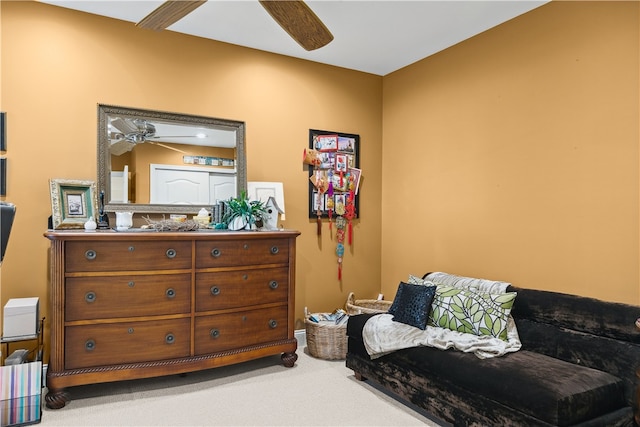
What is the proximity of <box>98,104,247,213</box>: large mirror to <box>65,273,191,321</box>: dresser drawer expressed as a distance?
0.71m

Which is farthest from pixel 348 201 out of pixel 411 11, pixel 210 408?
pixel 210 408

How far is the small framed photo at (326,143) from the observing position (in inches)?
164

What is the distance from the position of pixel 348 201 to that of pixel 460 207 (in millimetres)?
1105

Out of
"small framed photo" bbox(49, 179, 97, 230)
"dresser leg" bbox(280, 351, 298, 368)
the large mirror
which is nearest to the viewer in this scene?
"small framed photo" bbox(49, 179, 97, 230)

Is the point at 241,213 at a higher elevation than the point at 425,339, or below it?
higher

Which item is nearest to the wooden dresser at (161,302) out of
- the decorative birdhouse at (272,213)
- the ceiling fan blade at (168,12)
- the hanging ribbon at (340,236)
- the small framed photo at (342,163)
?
the decorative birdhouse at (272,213)

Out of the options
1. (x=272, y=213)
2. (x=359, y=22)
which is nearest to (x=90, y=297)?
(x=272, y=213)

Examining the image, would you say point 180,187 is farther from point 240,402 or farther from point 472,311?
point 472,311

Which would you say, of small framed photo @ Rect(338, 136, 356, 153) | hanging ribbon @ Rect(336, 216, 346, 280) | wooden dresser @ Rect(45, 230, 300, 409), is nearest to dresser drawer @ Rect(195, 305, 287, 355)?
wooden dresser @ Rect(45, 230, 300, 409)

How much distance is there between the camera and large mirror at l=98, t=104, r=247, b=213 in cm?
327

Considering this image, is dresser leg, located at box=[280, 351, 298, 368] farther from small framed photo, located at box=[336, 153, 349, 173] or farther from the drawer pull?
small framed photo, located at box=[336, 153, 349, 173]

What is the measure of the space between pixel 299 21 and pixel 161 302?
1.95 meters

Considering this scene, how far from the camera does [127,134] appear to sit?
3328 mm

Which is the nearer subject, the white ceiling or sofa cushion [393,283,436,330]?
sofa cushion [393,283,436,330]
